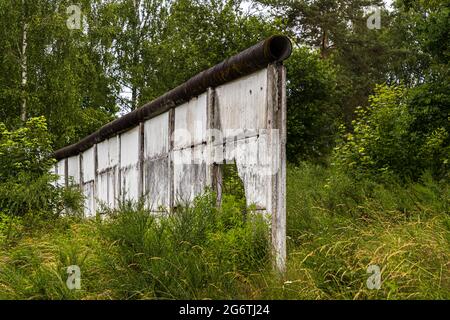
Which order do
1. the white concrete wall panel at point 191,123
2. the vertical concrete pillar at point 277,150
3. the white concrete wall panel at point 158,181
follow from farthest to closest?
the white concrete wall panel at point 158,181 → the white concrete wall panel at point 191,123 → the vertical concrete pillar at point 277,150

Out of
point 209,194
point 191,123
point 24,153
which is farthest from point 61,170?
point 209,194

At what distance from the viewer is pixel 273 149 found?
7027 millimetres

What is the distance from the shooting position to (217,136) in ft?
28.2

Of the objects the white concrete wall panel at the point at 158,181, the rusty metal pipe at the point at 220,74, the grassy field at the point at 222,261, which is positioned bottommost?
the grassy field at the point at 222,261

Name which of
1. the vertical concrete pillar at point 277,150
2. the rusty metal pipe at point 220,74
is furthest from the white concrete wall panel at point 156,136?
the vertical concrete pillar at point 277,150

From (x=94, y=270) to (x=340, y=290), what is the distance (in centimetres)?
234

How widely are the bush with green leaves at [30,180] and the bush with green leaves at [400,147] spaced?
5.82 meters

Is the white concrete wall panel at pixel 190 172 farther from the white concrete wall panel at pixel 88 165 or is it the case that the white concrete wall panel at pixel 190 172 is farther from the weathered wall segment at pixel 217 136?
the white concrete wall panel at pixel 88 165

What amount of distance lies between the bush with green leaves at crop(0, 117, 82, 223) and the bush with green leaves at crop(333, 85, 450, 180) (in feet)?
19.1

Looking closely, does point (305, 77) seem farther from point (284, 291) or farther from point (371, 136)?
point (284, 291)

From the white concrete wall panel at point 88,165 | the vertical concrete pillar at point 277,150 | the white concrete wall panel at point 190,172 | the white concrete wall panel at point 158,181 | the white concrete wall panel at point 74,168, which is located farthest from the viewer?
the white concrete wall panel at point 74,168

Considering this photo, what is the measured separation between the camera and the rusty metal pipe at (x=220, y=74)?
7.05m
